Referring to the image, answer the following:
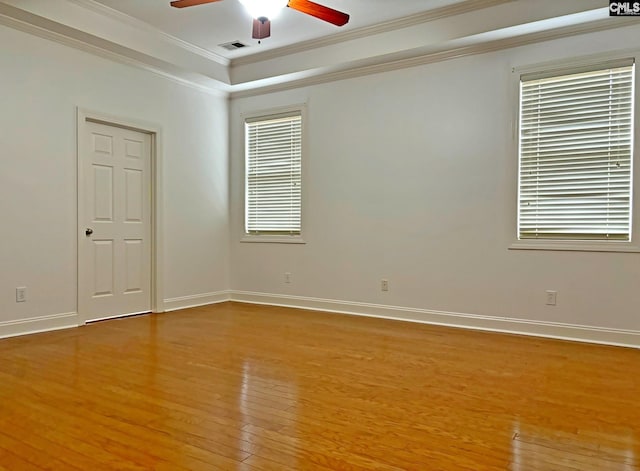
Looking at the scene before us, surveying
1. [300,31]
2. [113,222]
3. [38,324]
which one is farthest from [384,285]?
[38,324]

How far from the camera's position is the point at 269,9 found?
3.19 meters

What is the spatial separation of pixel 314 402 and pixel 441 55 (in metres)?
3.70

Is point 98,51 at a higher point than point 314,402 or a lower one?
higher

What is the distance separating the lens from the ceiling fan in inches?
124

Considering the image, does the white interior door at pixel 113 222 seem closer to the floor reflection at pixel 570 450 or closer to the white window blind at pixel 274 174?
the white window blind at pixel 274 174

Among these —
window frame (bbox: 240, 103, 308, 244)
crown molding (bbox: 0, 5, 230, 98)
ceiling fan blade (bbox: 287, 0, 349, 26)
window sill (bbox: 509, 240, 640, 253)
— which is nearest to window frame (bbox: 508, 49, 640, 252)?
window sill (bbox: 509, 240, 640, 253)

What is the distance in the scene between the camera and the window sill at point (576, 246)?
13.3 ft

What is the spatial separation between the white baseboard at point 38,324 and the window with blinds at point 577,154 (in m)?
4.32

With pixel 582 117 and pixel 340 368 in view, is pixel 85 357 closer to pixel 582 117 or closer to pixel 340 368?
pixel 340 368

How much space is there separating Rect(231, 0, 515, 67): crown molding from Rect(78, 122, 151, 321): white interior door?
161cm

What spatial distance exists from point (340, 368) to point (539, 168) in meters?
2.62

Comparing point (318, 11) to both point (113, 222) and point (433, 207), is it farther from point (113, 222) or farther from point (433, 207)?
point (113, 222)

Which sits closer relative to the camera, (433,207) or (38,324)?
(38,324)

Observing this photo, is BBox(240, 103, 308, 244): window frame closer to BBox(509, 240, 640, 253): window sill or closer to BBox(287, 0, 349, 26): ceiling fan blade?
BBox(287, 0, 349, 26): ceiling fan blade
